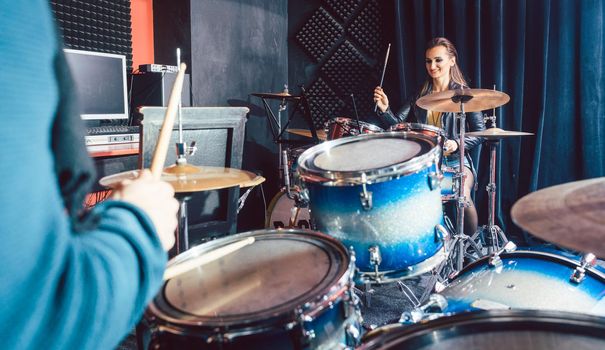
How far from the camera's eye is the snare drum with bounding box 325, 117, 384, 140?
3205 millimetres

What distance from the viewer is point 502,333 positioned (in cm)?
88

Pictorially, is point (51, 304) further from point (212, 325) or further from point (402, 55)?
point (402, 55)

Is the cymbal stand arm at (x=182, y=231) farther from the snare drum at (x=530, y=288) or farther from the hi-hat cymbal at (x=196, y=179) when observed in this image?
the snare drum at (x=530, y=288)

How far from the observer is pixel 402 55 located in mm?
4219

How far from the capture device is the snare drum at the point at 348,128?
321 centimetres

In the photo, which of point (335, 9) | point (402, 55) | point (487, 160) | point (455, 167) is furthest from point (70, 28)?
point (487, 160)

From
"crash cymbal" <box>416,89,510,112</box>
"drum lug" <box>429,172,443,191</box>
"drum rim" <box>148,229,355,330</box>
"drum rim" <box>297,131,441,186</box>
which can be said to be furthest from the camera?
"crash cymbal" <box>416,89,510,112</box>

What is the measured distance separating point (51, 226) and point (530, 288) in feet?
5.01

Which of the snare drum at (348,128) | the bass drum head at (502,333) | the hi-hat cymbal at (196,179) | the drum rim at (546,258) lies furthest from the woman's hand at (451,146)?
the bass drum head at (502,333)

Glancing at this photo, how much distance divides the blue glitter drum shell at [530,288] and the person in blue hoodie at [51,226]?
1181 mm

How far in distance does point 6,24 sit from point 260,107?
13.1ft

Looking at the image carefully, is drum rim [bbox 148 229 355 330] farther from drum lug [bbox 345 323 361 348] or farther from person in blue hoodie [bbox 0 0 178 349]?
person in blue hoodie [bbox 0 0 178 349]

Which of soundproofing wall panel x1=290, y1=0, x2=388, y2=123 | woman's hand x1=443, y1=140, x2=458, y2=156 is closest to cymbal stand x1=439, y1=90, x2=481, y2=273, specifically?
woman's hand x1=443, y1=140, x2=458, y2=156

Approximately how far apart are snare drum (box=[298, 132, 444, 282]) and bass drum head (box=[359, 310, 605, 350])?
0.97 meters
